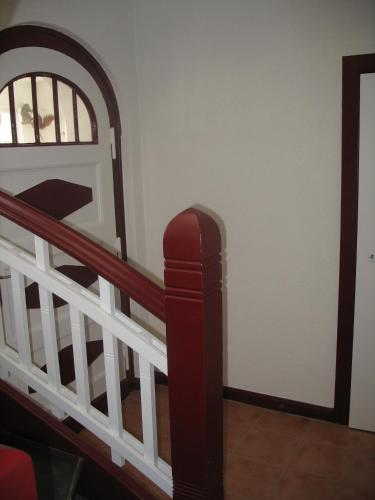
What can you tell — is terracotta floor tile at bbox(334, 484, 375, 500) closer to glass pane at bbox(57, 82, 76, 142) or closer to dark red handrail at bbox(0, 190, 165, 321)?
dark red handrail at bbox(0, 190, 165, 321)

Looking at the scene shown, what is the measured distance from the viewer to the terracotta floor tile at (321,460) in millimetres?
2557

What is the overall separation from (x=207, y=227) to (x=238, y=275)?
2.01 meters

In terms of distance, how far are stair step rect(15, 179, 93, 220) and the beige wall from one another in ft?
1.46

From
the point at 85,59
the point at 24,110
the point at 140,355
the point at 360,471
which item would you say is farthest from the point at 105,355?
the point at 85,59

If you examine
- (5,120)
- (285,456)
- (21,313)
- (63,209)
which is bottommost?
(285,456)

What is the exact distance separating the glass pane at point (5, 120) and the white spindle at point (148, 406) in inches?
59.6

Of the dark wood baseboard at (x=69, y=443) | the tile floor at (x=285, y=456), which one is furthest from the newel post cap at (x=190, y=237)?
the tile floor at (x=285, y=456)

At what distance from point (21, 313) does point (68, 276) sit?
50.9 inches

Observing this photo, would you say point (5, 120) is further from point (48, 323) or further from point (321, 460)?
point (321, 460)

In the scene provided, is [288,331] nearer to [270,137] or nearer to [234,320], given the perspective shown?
[234,320]

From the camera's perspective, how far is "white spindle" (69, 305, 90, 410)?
59.9 inches

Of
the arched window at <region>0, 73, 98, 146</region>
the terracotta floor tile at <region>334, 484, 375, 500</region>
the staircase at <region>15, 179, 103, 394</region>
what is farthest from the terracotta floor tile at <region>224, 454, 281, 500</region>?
the arched window at <region>0, 73, 98, 146</region>

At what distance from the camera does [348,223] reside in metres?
2.76

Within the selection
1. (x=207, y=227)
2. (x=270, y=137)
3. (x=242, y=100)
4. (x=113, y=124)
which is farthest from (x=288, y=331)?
(x=207, y=227)
